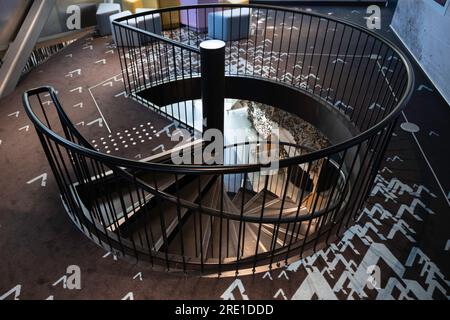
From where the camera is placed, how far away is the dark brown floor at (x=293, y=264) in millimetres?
2547

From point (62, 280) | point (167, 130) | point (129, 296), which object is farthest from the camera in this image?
point (167, 130)

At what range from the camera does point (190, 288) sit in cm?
257

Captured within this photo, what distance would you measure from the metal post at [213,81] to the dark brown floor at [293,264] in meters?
0.76

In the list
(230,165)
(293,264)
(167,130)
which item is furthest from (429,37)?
(230,165)

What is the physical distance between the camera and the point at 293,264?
2715 millimetres

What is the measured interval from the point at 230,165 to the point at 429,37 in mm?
5692

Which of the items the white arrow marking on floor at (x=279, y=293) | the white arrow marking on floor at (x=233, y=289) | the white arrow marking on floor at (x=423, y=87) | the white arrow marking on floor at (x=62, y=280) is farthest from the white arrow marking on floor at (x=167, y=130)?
the white arrow marking on floor at (x=423, y=87)

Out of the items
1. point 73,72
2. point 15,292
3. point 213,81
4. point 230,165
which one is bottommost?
point 15,292

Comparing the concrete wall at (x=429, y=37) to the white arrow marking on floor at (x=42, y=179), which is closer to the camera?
the white arrow marking on floor at (x=42, y=179)

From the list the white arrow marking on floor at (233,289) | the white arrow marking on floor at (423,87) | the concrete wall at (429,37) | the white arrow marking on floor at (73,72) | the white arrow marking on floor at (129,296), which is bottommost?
the white arrow marking on floor at (129,296)

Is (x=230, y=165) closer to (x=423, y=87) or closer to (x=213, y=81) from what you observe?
(x=213, y=81)

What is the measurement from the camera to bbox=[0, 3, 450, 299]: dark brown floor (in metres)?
2.55

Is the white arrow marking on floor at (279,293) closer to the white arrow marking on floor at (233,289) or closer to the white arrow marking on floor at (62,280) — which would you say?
the white arrow marking on floor at (233,289)

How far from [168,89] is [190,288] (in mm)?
3875
